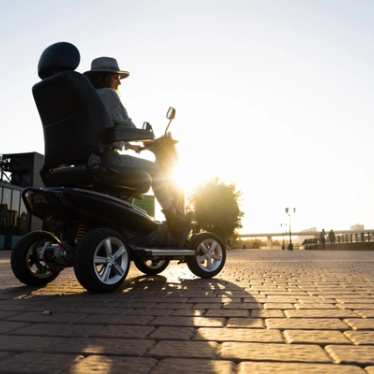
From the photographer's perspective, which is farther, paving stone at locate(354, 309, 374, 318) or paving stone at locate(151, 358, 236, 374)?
paving stone at locate(354, 309, 374, 318)

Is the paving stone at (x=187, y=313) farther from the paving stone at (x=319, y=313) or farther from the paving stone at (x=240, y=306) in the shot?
the paving stone at (x=319, y=313)

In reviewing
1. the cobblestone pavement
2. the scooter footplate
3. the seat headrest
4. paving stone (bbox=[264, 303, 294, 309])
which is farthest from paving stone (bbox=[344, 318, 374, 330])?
the seat headrest

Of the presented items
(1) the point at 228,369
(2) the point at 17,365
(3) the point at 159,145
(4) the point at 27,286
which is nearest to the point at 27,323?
(2) the point at 17,365

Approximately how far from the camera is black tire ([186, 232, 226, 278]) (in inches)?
227

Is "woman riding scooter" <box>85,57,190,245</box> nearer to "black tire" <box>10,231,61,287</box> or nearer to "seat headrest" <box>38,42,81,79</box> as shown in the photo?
"seat headrest" <box>38,42,81,79</box>

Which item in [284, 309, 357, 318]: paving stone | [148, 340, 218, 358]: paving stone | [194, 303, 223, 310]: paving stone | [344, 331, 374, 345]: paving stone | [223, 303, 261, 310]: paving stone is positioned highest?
[148, 340, 218, 358]: paving stone

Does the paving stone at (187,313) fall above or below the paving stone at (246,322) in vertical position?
below

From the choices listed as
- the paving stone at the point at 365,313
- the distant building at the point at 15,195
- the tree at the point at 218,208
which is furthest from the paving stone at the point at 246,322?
the tree at the point at 218,208

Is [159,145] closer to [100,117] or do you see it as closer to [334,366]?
[100,117]

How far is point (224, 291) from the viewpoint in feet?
14.2

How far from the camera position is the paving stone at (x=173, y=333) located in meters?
2.23

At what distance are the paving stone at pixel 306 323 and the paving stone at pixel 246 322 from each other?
5 cm

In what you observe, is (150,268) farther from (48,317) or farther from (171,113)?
(48,317)

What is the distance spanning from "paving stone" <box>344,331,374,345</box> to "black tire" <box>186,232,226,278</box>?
11.4 ft
